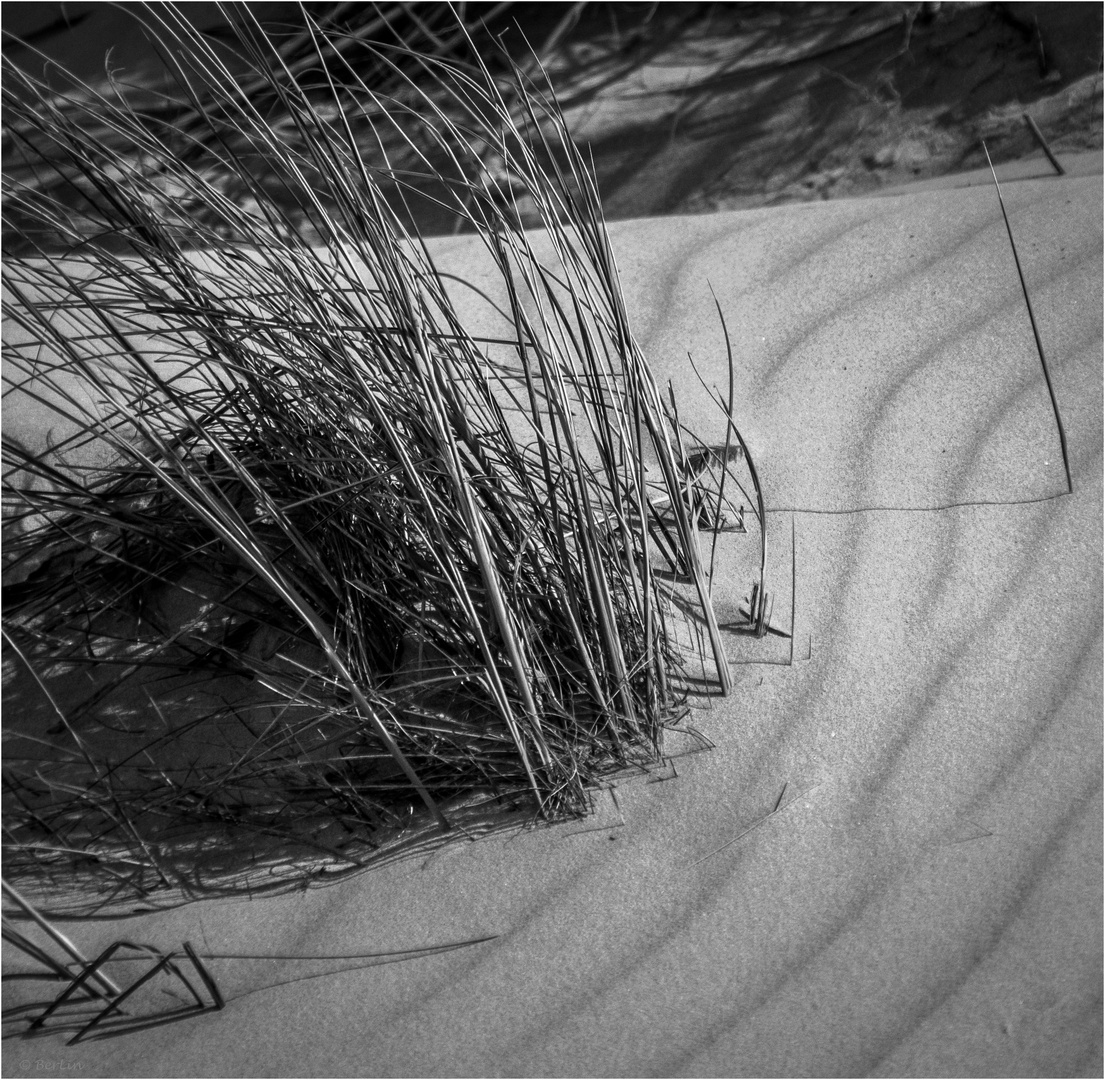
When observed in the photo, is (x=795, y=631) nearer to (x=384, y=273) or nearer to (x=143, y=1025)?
(x=384, y=273)

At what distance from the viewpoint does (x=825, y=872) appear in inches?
44.4

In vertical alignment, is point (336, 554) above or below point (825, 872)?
above

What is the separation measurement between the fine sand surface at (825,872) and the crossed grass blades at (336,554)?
90 millimetres

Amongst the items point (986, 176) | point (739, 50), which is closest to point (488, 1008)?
point (986, 176)

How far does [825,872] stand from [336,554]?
0.66 metres

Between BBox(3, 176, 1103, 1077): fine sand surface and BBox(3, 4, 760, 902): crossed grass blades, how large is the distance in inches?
3.5

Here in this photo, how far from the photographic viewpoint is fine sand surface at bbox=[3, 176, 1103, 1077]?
1022 millimetres

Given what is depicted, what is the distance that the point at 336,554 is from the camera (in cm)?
128

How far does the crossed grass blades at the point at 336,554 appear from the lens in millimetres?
1072

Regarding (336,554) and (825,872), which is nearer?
(825,872)

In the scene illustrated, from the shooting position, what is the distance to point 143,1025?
112 centimetres

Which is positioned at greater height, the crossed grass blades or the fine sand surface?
the crossed grass blades

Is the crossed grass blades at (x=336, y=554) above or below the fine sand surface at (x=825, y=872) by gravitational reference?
above

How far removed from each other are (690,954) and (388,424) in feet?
2.01
